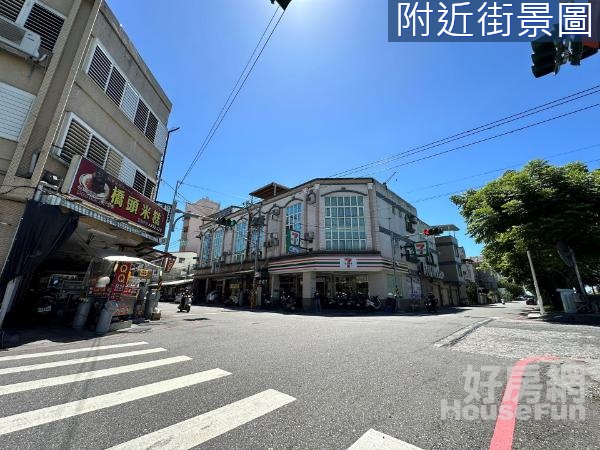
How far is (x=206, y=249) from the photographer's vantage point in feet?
127

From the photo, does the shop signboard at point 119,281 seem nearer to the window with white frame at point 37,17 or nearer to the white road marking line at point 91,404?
the white road marking line at point 91,404

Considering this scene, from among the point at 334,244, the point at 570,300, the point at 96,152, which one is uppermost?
the point at 96,152

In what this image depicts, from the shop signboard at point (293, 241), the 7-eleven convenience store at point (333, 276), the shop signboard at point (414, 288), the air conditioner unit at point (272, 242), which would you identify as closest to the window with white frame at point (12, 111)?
the shop signboard at point (293, 241)

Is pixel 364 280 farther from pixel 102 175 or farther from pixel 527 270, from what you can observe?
pixel 102 175

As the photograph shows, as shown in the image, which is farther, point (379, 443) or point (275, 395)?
point (275, 395)

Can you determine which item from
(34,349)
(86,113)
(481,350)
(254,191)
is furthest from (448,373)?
(254,191)

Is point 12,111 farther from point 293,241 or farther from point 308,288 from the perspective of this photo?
point 308,288

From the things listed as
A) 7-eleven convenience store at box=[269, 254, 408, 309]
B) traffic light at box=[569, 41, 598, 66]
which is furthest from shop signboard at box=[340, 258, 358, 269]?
traffic light at box=[569, 41, 598, 66]

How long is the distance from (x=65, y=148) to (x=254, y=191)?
991 inches

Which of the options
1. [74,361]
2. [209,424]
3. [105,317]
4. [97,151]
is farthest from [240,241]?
[209,424]

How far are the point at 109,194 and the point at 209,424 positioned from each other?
997 cm

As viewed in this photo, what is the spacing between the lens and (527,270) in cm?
2345

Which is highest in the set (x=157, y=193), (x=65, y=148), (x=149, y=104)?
(x=149, y=104)

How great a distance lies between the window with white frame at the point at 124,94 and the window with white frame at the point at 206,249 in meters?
24.0
